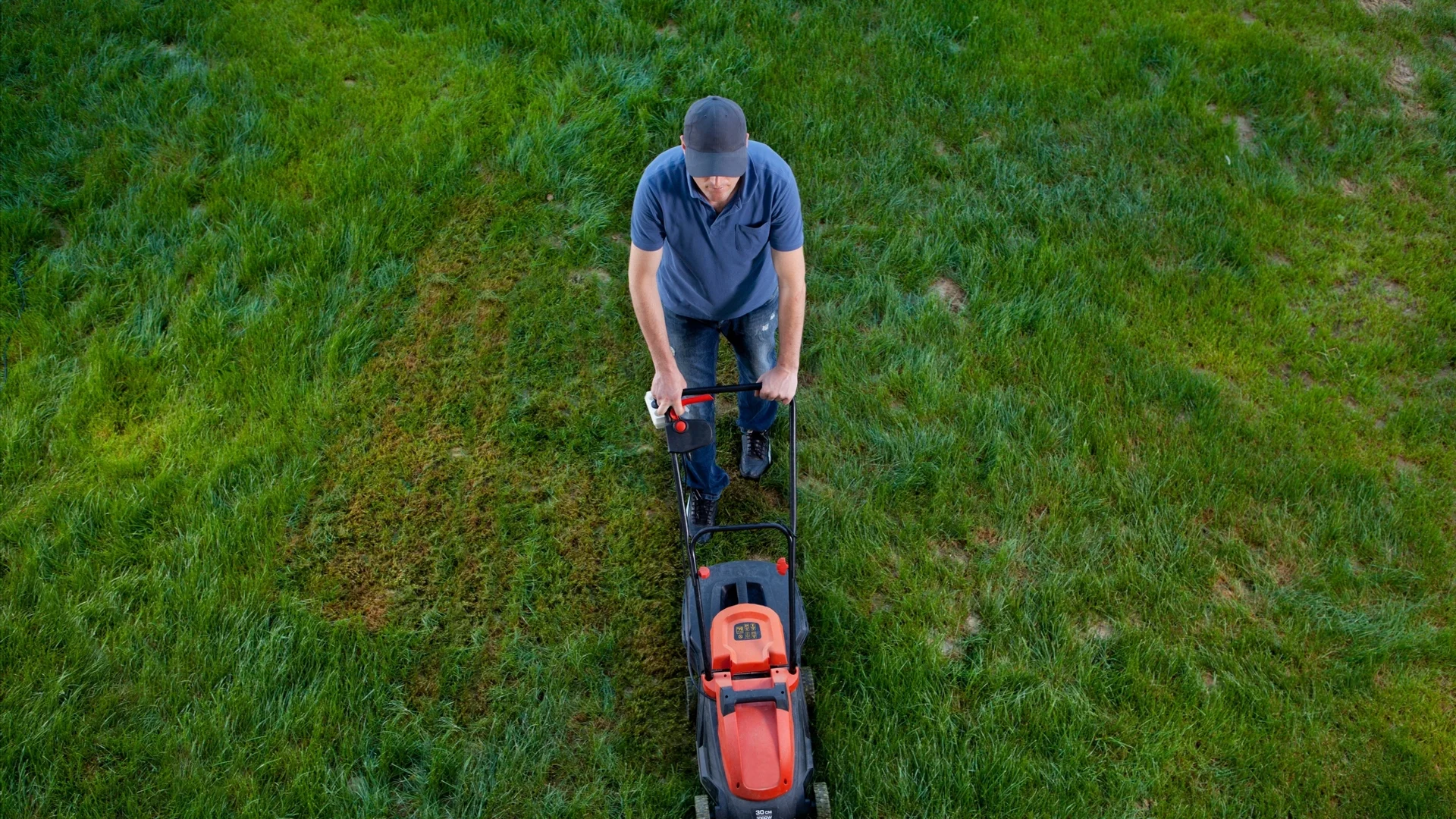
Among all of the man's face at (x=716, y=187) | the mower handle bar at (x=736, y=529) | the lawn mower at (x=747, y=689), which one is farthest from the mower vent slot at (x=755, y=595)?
the man's face at (x=716, y=187)

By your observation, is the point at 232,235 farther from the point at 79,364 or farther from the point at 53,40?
the point at 53,40

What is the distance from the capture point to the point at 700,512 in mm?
4277

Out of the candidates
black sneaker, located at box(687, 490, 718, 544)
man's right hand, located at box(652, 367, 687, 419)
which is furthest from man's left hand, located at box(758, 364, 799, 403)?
black sneaker, located at box(687, 490, 718, 544)

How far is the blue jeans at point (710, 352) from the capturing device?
12.1 ft

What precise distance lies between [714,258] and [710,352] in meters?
0.58

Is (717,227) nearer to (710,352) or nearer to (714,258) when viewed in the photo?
(714,258)

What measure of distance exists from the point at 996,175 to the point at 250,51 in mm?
4585

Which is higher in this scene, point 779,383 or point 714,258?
point 714,258

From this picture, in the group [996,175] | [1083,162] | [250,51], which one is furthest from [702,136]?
[250,51]

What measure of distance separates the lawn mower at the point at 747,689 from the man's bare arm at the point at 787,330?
0.27 feet

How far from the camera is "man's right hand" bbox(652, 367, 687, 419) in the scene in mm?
3463

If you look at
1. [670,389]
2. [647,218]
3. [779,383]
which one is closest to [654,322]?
[670,389]

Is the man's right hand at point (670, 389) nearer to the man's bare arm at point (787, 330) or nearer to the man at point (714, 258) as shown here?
the man at point (714, 258)

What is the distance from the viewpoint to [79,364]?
4.68 meters
